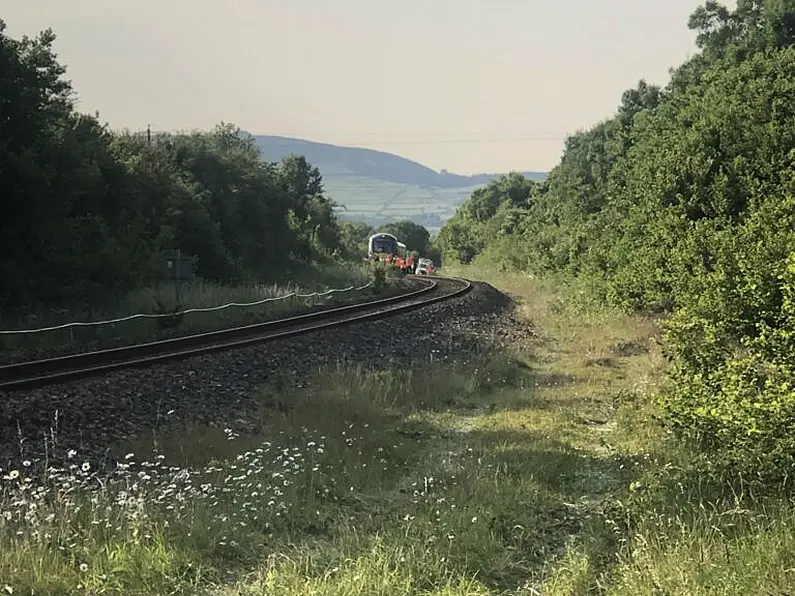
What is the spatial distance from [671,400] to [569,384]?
22.7 ft

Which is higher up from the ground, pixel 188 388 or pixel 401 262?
pixel 188 388

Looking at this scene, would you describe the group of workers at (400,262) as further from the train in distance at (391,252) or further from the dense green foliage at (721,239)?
the dense green foliage at (721,239)

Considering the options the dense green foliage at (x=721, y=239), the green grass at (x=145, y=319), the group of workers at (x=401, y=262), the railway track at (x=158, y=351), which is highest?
the dense green foliage at (x=721, y=239)

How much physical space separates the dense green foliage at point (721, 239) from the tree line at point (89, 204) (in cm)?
1683

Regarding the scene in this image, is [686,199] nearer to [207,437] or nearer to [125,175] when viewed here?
[207,437]

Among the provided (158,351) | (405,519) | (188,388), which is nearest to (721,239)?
(188,388)

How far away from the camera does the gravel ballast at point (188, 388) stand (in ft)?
30.2

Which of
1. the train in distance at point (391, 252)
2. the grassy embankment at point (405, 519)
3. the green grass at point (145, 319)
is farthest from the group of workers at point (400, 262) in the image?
the grassy embankment at point (405, 519)

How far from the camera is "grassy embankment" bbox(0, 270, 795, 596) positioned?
16.6 ft

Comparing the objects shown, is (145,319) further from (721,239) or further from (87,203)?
(721,239)

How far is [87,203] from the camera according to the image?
28.1m

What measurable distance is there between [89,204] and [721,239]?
22.6 m

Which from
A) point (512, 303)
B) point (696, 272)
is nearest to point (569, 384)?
point (696, 272)

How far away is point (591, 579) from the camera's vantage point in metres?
5.21
